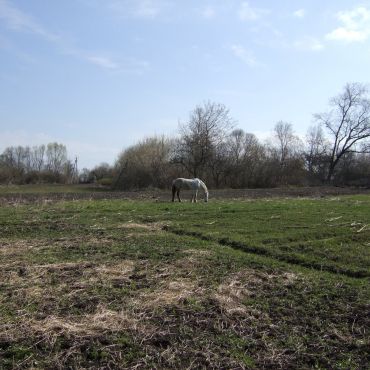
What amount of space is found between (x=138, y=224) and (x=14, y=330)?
9.72 m

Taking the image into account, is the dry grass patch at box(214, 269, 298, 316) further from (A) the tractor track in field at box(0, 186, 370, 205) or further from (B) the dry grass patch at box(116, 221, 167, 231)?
(A) the tractor track in field at box(0, 186, 370, 205)

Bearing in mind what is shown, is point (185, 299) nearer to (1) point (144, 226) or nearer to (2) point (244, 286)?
(2) point (244, 286)

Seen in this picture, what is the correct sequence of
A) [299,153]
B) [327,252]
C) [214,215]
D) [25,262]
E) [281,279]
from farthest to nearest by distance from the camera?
[299,153] → [214,215] → [327,252] → [25,262] → [281,279]

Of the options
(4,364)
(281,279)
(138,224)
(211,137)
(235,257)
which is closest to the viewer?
(4,364)

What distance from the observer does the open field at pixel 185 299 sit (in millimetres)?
4887

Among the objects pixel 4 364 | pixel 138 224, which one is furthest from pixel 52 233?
pixel 4 364

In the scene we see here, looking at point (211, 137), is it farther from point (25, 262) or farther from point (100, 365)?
point (100, 365)

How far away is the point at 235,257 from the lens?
9672mm

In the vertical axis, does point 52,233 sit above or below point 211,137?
below

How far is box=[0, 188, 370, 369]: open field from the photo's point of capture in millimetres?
4887

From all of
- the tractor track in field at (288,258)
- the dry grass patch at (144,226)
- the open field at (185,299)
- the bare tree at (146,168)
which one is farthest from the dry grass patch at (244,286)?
the bare tree at (146,168)

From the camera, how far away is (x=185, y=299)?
661cm

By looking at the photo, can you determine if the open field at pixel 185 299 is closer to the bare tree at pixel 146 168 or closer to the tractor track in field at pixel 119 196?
the tractor track in field at pixel 119 196

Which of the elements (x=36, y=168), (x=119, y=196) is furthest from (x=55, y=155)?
(x=119, y=196)
